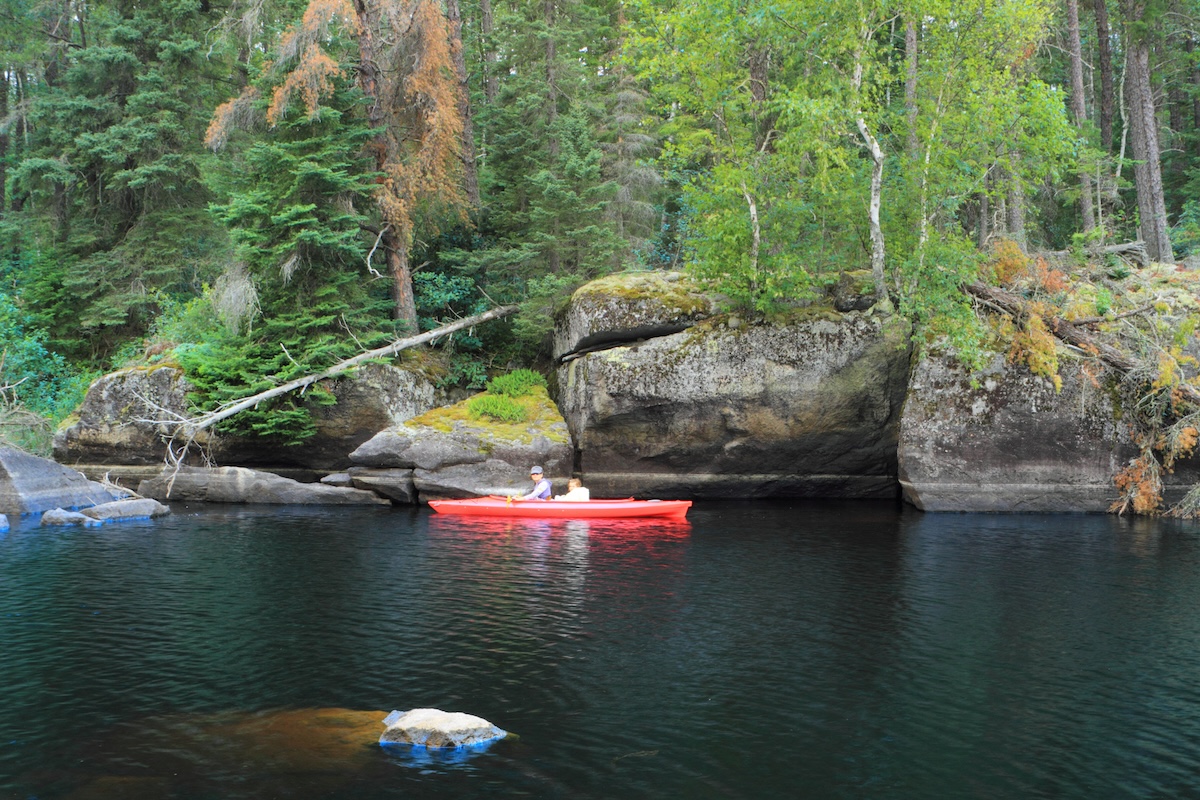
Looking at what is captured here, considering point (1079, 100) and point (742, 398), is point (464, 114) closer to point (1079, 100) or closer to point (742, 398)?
point (742, 398)

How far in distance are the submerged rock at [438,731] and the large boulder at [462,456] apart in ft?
44.5

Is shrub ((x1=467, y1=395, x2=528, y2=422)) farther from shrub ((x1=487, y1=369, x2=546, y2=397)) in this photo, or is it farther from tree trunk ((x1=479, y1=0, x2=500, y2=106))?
A: tree trunk ((x1=479, y1=0, x2=500, y2=106))

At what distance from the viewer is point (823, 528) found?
1789 centimetres

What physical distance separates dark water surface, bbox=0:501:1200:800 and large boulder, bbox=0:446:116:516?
147 inches

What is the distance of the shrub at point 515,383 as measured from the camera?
947 inches

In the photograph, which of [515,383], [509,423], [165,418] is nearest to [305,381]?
[165,418]

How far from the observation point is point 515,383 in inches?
953

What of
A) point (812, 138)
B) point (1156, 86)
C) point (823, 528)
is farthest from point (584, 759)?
point (1156, 86)

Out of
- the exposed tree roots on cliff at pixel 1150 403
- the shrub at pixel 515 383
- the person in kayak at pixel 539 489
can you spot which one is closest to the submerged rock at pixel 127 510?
the person in kayak at pixel 539 489

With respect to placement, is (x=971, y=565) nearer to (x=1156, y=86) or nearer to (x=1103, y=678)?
(x=1103, y=678)

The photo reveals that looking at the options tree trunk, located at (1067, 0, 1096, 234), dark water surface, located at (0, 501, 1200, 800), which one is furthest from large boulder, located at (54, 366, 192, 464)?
tree trunk, located at (1067, 0, 1096, 234)

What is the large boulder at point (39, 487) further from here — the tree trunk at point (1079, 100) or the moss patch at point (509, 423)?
the tree trunk at point (1079, 100)

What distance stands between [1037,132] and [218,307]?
2031cm

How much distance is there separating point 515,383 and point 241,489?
7.29 metres
